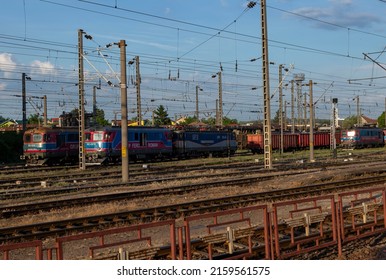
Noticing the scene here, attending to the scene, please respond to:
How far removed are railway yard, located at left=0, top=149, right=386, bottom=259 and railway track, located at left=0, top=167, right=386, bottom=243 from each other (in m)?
0.03

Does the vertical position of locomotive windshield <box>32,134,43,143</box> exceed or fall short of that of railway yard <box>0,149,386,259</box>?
it exceeds it

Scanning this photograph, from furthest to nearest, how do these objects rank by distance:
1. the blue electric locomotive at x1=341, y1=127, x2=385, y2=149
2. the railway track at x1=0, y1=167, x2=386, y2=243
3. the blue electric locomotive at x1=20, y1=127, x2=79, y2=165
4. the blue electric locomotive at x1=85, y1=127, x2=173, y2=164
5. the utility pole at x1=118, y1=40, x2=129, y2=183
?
the blue electric locomotive at x1=341, y1=127, x2=385, y2=149
the blue electric locomotive at x1=85, y1=127, x2=173, y2=164
the blue electric locomotive at x1=20, y1=127, x2=79, y2=165
the utility pole at x1=118, y1=40, x2=129, y2=183
the railway track at x1=0, y1=167, x2=386, y2=243

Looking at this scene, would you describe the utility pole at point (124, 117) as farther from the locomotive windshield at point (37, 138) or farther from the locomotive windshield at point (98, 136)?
the locomotive windshield at point (37, 138)

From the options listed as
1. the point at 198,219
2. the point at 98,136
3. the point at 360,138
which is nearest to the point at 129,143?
the point at 98,136

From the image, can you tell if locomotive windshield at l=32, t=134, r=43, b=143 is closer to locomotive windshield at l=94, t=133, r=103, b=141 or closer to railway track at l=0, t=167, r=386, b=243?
locomotive windshield at l=94, t=133, r=103, b=141

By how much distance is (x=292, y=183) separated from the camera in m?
22.0

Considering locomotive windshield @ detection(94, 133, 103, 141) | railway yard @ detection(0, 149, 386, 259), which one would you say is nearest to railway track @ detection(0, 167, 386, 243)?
railway yard @ detection(0, 149, 386, 259)

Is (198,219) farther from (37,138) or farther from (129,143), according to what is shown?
(37,138)

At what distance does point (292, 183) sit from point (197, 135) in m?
25.2

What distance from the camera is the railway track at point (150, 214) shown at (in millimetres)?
12258

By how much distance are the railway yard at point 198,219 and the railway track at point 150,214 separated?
0.09ft

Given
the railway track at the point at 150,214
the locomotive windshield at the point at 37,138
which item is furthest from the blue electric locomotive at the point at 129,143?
the railway track at the point at 150,214

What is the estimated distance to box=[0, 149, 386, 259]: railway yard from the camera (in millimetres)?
8711

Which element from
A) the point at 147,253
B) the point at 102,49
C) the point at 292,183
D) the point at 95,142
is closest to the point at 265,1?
the point at 102,49
